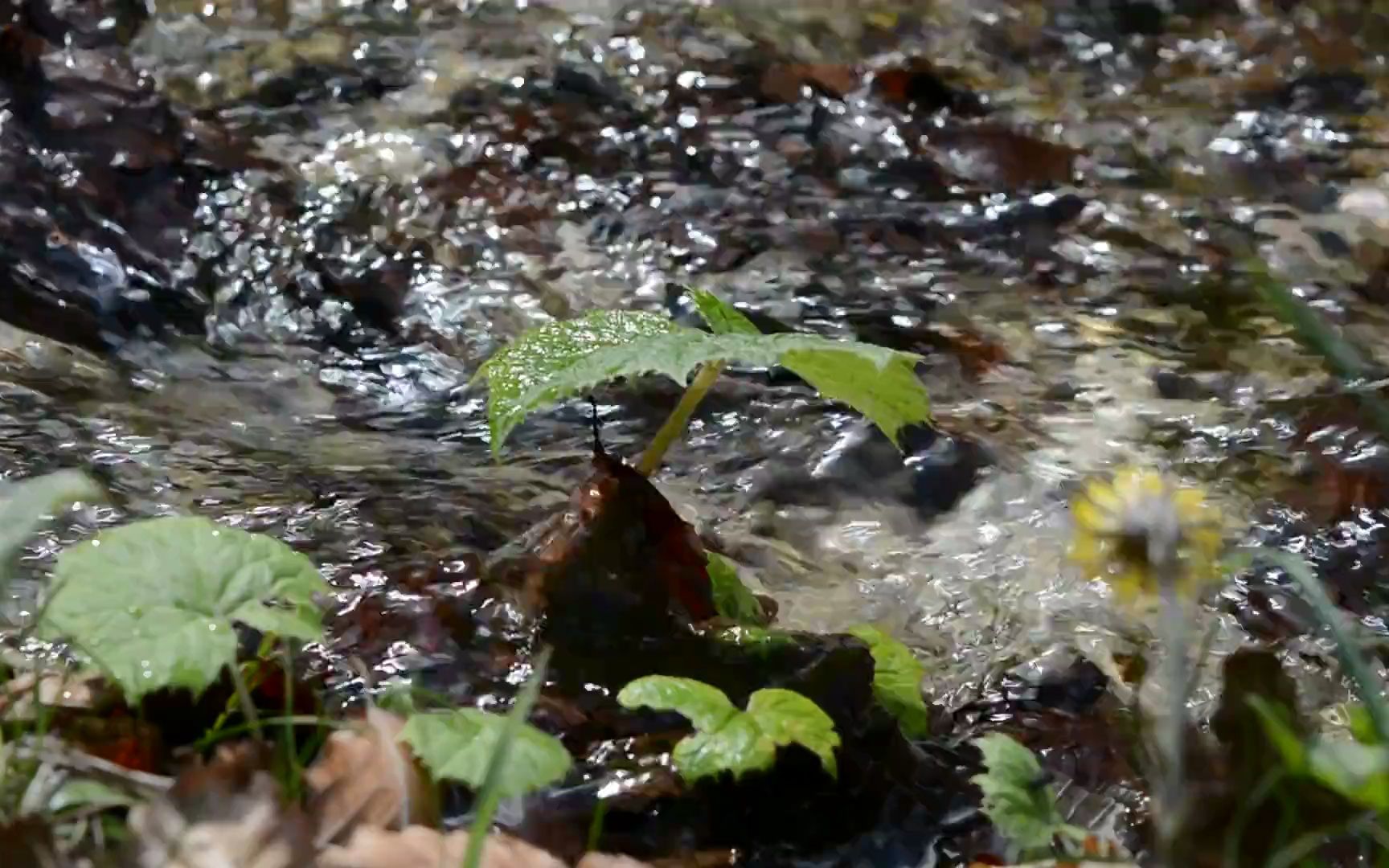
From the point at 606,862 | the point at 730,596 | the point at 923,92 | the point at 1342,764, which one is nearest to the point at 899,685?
the point at 730,596

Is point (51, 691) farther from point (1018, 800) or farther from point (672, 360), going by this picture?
point (1018, 800)

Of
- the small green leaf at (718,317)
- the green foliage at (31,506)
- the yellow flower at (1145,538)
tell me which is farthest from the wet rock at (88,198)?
the yellow flower at (1145,538)

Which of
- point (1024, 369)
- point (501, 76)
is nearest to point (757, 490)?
point (1024, 369)

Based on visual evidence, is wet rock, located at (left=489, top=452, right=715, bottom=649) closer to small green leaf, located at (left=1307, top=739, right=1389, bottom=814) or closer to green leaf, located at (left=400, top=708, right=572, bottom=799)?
green leaf, located at (left=400, top=708, right=572, bottom=799)

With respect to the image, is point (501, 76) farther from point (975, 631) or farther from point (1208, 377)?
point (975, 631)

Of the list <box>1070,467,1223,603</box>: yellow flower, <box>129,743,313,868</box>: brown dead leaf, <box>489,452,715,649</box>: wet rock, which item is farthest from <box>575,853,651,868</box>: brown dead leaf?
<box>1070,467,1223,603</box>: yellow flower
